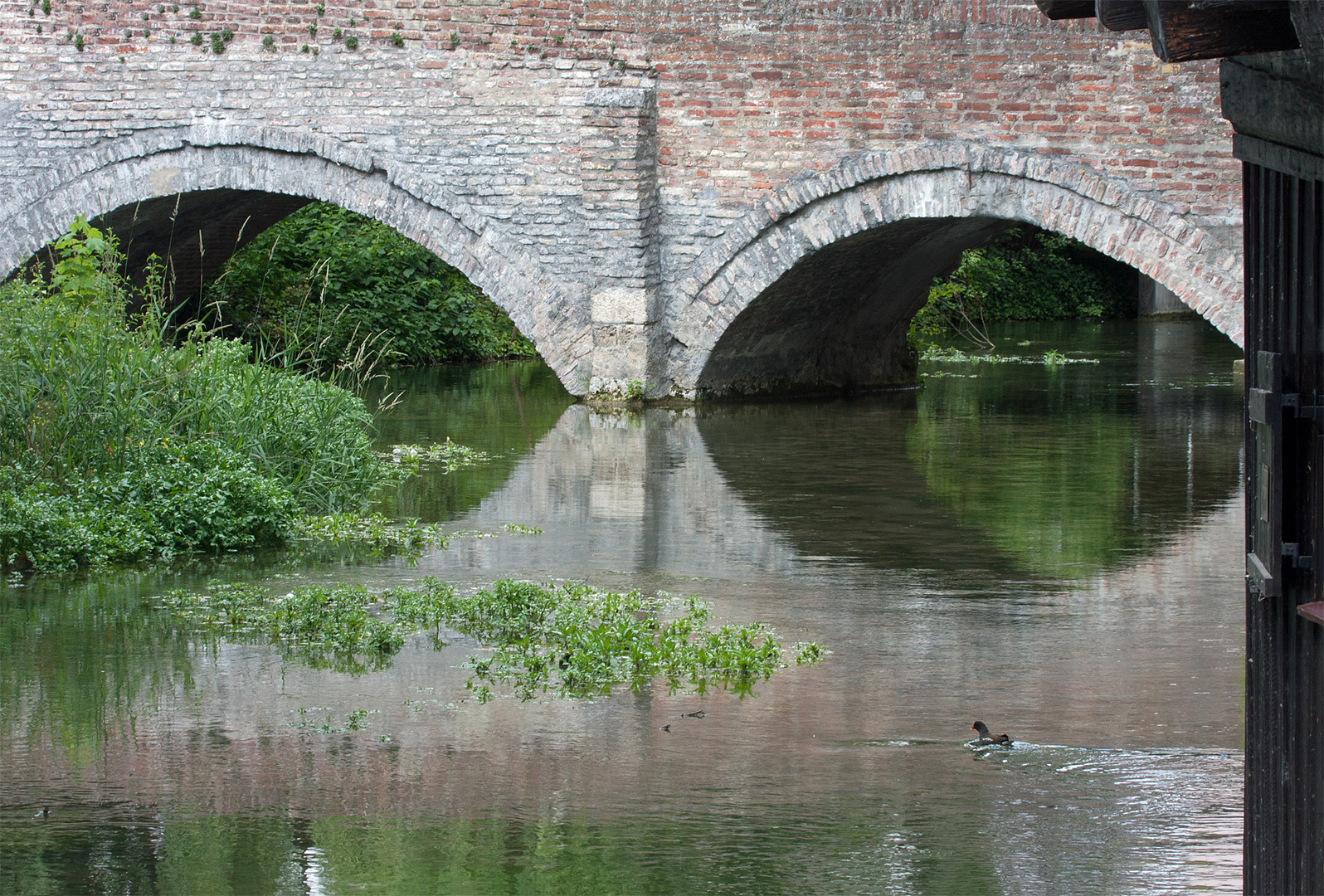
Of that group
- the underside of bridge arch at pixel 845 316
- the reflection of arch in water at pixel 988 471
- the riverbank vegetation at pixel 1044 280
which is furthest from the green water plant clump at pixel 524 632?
the riverbank vegetation at pixel 1044 280

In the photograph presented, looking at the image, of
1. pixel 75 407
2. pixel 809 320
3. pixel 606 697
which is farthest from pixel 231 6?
pixel 606 697

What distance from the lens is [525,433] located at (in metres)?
12.4

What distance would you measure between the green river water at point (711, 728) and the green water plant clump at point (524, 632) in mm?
135

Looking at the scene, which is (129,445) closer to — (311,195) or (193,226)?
(311,195)

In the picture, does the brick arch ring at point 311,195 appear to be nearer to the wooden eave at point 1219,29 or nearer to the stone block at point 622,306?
the stone block at point 622,306

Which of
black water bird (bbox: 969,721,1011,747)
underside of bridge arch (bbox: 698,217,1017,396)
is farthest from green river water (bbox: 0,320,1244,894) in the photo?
Result: underside of bridge arch (bbox: 698,217,1017,396)

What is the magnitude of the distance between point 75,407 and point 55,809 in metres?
3.81

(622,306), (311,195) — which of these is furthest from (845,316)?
(311,195)

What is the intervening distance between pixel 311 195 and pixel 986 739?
35.1ft

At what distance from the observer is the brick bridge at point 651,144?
1145 centimetres

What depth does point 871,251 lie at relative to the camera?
44.4 ft

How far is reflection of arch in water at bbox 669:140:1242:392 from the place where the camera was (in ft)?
36.8

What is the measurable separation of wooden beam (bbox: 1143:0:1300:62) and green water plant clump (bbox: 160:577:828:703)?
9.62 ft

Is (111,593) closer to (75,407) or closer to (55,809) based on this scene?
(75,407)
